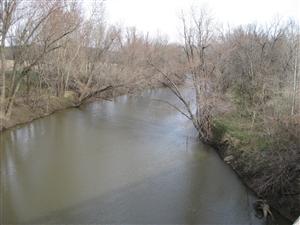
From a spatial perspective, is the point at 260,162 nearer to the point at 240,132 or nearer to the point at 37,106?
the point at 240,132

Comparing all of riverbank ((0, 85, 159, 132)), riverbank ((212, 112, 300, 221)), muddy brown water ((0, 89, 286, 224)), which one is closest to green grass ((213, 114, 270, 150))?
riverbank ((212, 112, 300, 221))

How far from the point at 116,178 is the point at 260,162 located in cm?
486

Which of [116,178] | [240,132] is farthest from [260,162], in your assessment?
[116,178]

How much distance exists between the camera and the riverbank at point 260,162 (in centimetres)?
805

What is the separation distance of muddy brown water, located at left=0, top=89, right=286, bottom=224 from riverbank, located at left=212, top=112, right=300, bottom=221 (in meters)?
0.44

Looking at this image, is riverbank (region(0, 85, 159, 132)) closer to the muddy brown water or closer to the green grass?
the muddy brown water

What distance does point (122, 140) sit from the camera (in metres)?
14.2

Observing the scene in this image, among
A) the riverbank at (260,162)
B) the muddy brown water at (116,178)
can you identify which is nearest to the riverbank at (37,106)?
the muddy brown water at (116,178)

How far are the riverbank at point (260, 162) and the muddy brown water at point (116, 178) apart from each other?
444 millimetres

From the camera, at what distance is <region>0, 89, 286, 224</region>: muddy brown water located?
820cm

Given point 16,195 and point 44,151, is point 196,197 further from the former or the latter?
point 44,151

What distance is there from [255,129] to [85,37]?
16.8 m

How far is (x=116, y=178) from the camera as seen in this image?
33.6 ft

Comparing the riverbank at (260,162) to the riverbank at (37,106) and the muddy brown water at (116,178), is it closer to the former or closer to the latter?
the muddy brown water at (116,178)
